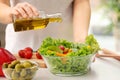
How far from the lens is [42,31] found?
1.91 metres

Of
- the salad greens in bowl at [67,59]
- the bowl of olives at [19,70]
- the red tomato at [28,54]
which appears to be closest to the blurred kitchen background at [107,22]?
the red tomato at [28,54]

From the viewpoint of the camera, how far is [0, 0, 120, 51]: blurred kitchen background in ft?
14.8

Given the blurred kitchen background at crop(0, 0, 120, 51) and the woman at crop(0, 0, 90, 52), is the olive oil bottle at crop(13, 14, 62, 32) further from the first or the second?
the blurred kitchen background at crop(0, 0, 120, 51)

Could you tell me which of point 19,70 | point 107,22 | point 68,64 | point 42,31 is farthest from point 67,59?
point 107,22

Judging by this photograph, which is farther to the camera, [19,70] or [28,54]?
[28,54]

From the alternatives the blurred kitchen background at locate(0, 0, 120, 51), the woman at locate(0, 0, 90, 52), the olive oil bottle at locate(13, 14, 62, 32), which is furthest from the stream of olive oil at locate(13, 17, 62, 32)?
the blurred kitchen background at locate(0, 0, 120, 51)

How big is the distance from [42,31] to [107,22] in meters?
2.94

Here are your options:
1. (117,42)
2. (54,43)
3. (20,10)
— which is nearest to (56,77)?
(54,43)

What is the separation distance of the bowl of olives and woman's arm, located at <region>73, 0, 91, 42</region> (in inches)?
26.0

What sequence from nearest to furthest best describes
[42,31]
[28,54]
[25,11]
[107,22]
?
[25,11], [28,54], [42,31], [107,22]

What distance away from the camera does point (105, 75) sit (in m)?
1.33

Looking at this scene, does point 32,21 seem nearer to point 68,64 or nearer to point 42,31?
point 68,64

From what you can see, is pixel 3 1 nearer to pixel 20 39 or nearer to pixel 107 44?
pixel 20 39

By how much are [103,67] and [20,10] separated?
1.48 ft
